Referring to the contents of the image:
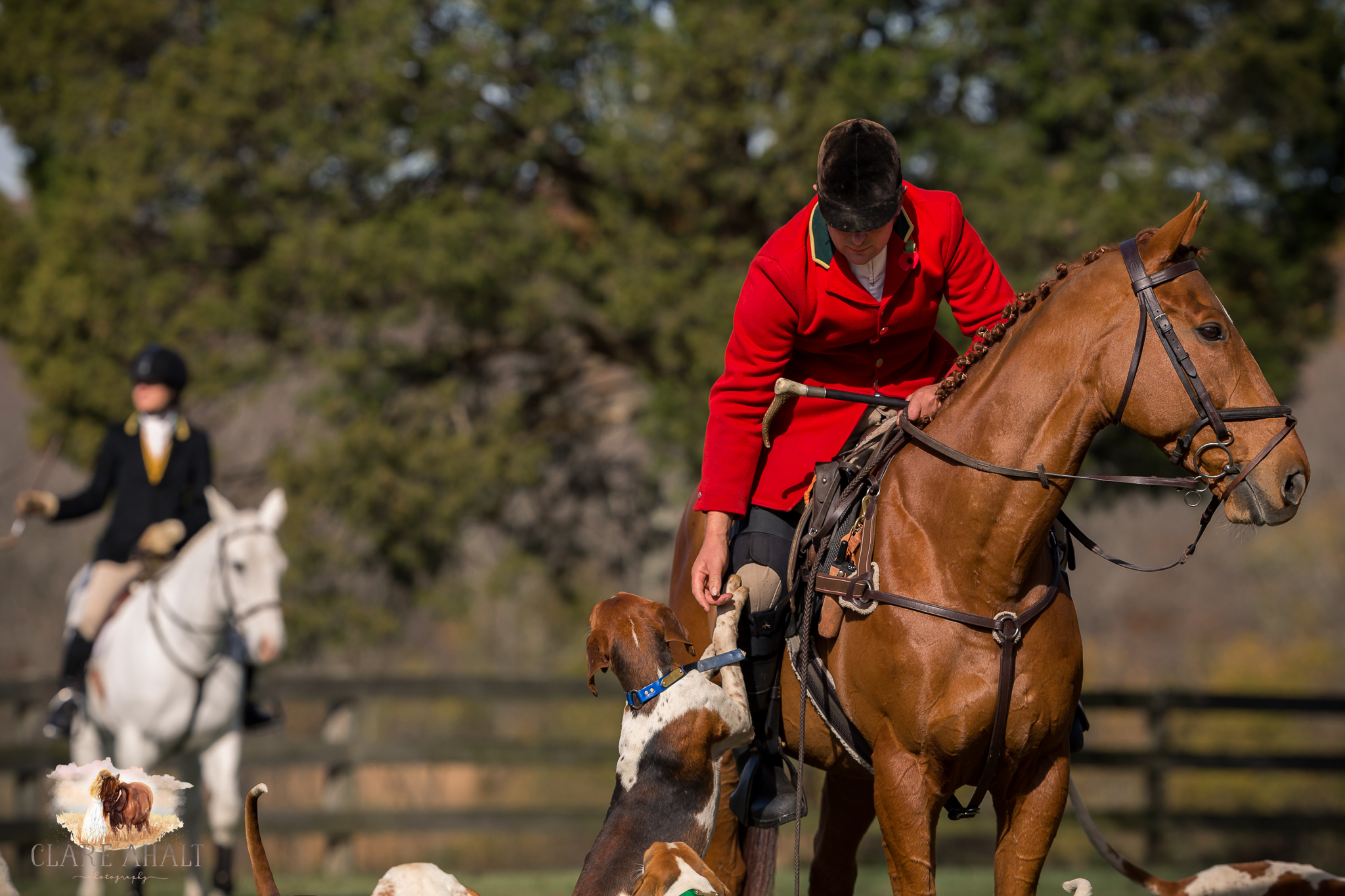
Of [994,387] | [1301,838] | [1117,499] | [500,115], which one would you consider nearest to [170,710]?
[994,387]

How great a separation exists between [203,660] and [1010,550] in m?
4.81

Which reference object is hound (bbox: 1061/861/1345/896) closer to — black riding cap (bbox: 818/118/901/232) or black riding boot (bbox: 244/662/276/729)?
black riding cap (bbox: 818/118/901/232)

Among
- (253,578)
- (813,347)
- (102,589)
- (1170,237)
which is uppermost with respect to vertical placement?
(1170,237)

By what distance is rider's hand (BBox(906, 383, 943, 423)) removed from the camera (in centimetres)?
333

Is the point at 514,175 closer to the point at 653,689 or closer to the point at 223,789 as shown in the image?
the point at 223,789

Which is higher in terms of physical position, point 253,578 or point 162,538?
point 162,538

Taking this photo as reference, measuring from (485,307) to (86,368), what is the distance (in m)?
3.67

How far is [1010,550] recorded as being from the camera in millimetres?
3061

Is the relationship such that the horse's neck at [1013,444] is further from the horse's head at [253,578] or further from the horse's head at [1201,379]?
the horse's head at [253,578]

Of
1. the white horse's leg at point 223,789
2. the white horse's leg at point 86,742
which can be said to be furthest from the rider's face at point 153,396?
the white horse's leg at point 223,789

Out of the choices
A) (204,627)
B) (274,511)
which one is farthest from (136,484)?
(204,627)

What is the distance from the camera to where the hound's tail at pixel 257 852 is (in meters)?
2.34

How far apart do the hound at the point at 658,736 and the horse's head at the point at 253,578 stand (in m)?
3.56

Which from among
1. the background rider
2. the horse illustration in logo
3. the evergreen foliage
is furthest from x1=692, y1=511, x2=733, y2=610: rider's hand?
the evergreen foliage
